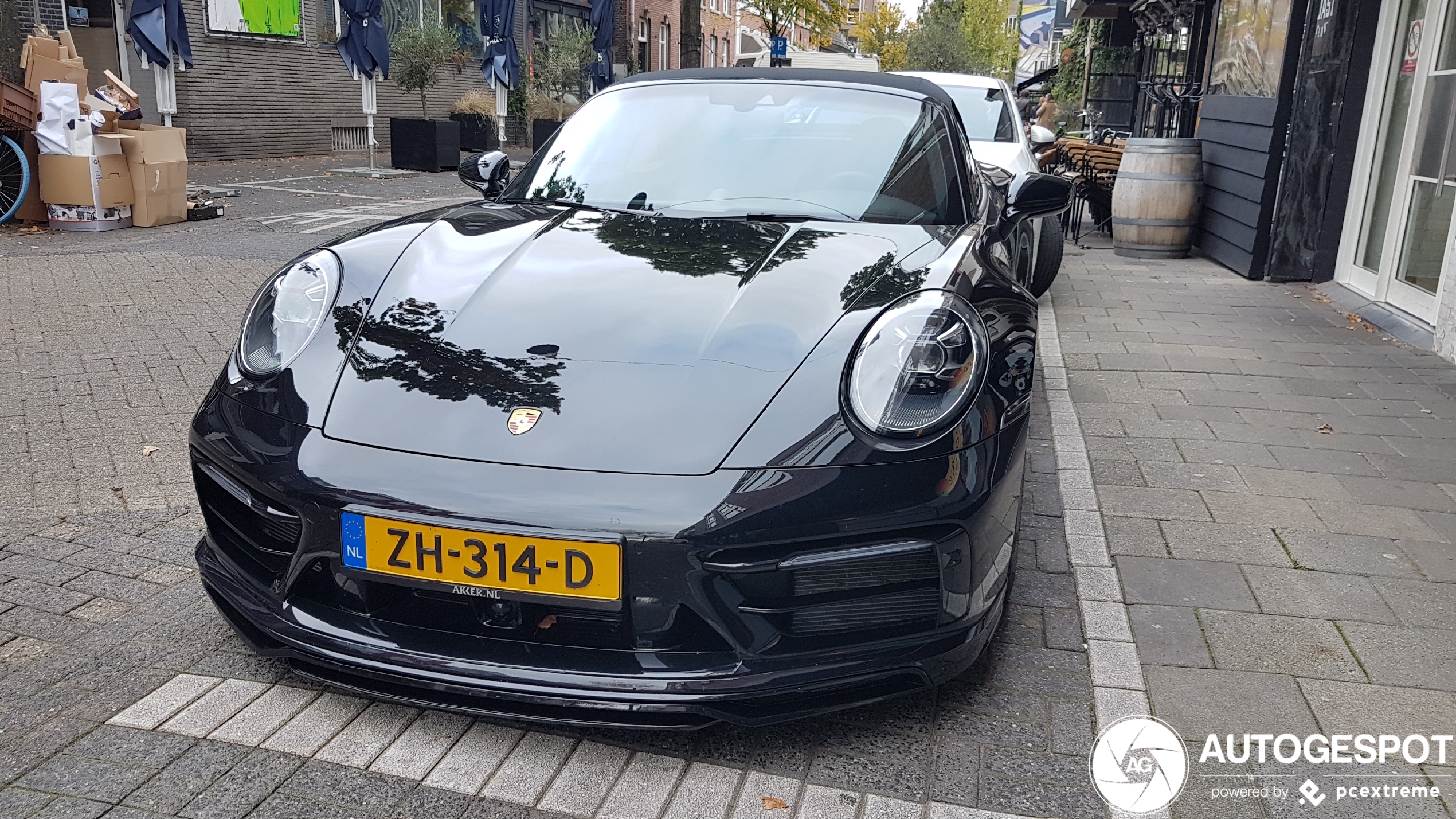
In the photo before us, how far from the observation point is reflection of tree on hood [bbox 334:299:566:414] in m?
2.17

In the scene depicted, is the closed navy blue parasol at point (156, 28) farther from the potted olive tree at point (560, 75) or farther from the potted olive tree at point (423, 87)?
the potted olive tree at point (560, 75)

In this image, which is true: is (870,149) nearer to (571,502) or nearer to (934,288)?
(934,288)

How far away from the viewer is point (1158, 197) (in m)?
8.93

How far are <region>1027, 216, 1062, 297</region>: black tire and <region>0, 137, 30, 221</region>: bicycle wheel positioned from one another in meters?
7.59

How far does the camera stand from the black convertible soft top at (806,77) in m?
3.68

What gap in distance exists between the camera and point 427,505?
6.50 ft

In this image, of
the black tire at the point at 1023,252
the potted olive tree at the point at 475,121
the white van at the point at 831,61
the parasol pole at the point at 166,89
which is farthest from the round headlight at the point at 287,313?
the white van at the point at 831,61

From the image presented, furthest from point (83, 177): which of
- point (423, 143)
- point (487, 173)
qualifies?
point (423, 143)

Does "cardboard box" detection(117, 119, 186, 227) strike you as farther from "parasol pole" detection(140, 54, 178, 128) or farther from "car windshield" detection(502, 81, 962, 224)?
"car windshield" detection(502, 81, 962, 224)

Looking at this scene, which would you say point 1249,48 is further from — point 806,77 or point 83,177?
point 83,177

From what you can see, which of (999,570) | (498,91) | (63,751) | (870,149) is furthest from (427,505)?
(498,91)

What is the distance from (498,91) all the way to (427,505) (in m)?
15.2

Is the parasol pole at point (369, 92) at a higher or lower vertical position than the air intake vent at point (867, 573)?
higher

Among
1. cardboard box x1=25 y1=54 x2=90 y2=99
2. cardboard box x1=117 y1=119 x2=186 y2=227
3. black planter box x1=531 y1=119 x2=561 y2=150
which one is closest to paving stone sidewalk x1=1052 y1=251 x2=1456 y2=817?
cardboard box x1=117 y1=119 x2=186 y2=227
